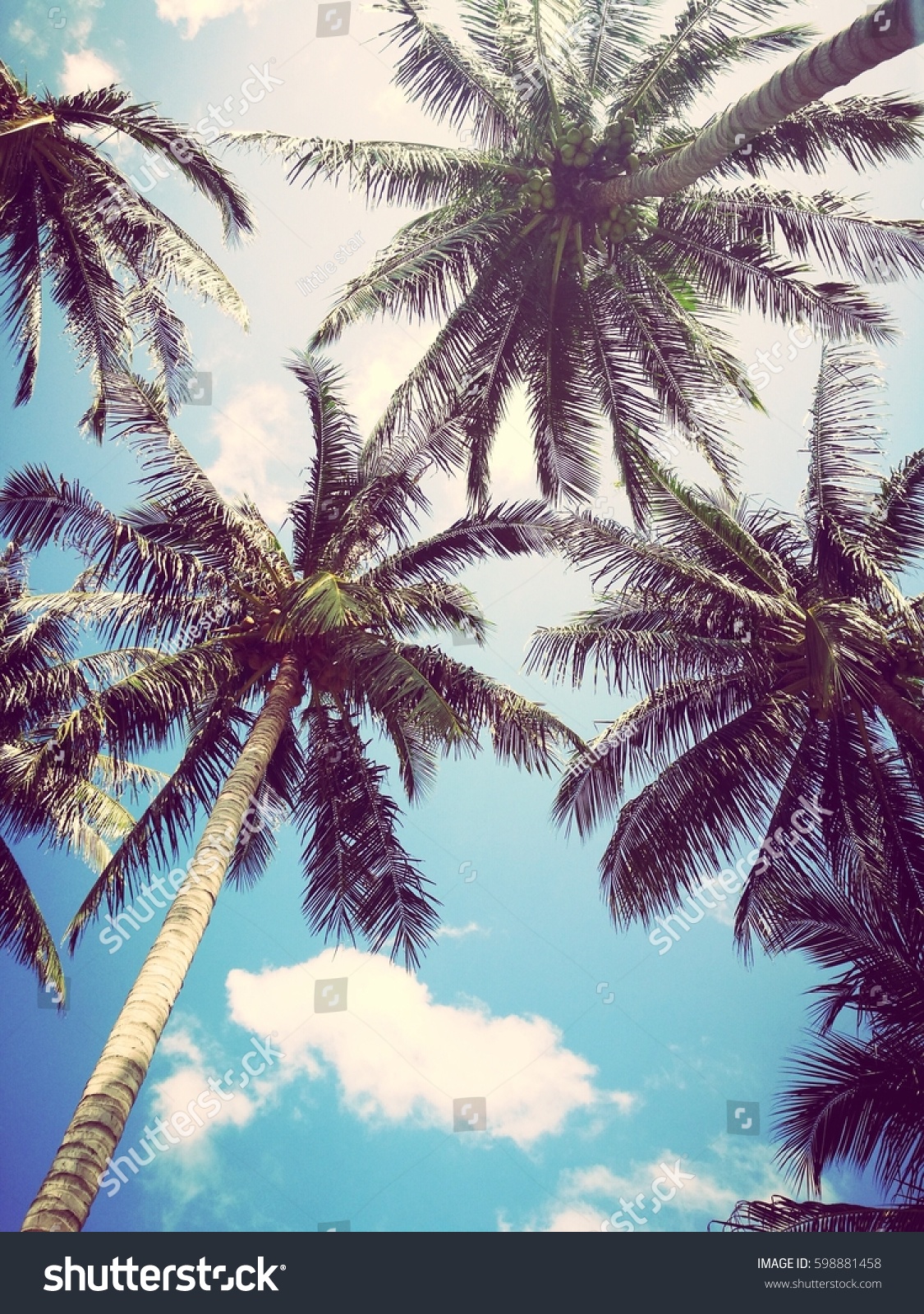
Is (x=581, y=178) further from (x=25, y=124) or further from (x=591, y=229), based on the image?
(x=25, y=124)

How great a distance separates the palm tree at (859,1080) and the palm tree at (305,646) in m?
4.04

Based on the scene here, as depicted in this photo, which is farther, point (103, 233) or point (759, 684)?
point (103, 233)

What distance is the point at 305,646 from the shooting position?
492 inches

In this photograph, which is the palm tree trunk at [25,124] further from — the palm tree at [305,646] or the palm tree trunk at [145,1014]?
the palm tree trunk at [145,1014]

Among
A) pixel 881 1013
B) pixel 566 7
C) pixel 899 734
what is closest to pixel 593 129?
pixel 566 7

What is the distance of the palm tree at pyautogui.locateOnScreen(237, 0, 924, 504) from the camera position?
1269 centimetres

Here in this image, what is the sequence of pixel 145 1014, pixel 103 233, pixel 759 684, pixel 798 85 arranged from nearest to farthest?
pixel 145 1014
pixel 798 85
pixel 759 684
pixel 103 233

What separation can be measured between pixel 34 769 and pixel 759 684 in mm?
9431

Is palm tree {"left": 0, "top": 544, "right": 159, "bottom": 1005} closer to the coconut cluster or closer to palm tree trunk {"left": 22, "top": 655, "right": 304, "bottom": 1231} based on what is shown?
palm tree trunk {"left": 22, "top": 655, "right": 304, "bottom": 1231}

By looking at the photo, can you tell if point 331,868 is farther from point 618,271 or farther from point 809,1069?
point 618,271

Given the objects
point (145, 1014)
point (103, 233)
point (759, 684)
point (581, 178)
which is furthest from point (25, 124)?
point (759, 684)

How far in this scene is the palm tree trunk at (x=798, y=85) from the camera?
6594 millimetres

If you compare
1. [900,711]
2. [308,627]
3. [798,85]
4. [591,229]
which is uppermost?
[591,229]

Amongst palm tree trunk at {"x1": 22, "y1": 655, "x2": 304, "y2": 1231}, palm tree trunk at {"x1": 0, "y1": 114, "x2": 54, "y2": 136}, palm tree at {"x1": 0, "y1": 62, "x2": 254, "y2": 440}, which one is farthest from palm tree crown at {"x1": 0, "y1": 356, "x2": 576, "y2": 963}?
palm tree trunk at {"x1": 0, "y1": 114, "x2": 54, "y2": 136}
